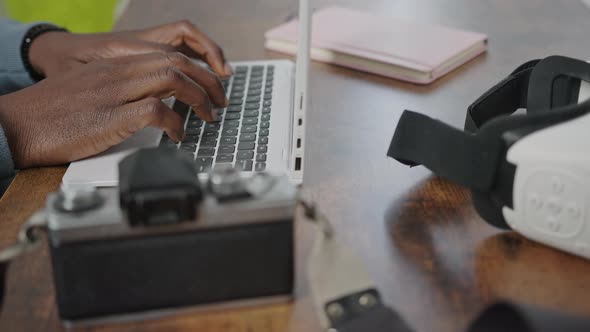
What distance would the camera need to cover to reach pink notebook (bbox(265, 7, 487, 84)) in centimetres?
99

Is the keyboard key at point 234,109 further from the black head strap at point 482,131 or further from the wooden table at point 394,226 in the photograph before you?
the black head strap at point 482,131

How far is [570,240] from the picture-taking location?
581 mm

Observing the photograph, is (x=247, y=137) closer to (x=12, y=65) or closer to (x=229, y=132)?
(x=229, y=132)

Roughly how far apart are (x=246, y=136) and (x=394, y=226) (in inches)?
8.5

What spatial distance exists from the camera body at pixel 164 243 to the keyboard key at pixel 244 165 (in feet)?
0.71

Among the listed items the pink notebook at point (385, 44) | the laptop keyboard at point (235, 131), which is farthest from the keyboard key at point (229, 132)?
the pink notebook at point (385, 44)

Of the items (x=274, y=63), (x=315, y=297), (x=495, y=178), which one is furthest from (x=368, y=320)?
(x=274, y=63)

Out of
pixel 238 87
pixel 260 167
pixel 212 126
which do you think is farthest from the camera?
pixel 238 87

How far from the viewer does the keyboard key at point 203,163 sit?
74 cm

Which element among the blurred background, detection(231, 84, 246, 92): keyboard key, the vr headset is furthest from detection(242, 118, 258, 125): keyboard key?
the blurred background

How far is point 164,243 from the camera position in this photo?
19.6 inches

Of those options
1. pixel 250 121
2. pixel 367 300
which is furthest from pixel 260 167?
pixel 367 300

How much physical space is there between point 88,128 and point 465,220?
1.26 feet

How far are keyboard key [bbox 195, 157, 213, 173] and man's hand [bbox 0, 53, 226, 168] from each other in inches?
1.5
